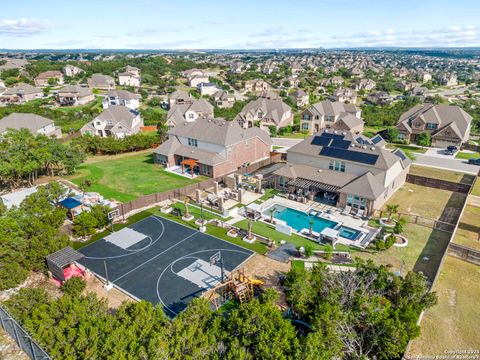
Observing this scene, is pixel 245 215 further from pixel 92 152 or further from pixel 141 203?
pixel 92 152

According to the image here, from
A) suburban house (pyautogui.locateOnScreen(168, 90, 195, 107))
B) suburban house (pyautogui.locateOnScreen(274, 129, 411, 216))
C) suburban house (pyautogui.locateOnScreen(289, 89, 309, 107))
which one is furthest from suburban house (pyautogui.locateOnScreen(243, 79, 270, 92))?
suburban house (pyautogui.locateOnScreen(274, 129, 411, 216))

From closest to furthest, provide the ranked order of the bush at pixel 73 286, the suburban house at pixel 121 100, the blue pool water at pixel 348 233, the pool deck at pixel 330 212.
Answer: the bush at pixel 73 286
the blue pool water at pixel 348 233
the pool deck at pixel 330 212
the suburban house at pixel 121 100

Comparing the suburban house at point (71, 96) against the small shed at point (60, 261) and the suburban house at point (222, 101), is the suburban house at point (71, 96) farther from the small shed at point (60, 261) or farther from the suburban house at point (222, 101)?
the small shed at point (60, 261)

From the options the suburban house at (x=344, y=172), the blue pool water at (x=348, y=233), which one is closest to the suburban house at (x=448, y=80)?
the suburban house at (x=344, y=172)

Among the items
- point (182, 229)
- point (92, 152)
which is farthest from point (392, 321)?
point (92, 152)

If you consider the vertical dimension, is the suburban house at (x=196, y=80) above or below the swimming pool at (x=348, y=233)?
above

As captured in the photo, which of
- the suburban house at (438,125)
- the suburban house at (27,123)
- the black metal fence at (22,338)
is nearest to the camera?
the black metal fence at (22,338)

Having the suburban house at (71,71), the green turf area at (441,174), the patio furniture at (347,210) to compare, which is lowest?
the green turf area at (441,174)
